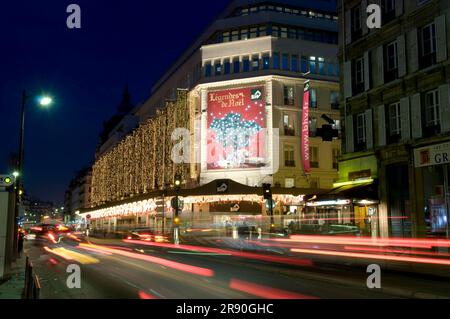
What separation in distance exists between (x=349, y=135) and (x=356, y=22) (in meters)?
6.81

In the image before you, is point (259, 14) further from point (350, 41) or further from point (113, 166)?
point (113, 166)

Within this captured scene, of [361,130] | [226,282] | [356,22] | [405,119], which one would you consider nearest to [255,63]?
[356,22]

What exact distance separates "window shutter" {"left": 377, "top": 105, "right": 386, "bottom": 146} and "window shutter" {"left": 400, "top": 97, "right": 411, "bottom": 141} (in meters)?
1.45

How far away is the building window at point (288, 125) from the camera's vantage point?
52.5 meters

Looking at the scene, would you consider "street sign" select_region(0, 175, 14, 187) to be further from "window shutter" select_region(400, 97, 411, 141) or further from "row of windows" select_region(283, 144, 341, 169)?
"row of windows" select_region(283, 144, 341, 169)

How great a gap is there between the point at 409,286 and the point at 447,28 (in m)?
14.7

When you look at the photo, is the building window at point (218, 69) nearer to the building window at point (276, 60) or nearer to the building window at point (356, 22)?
the building window at point (276, 60)

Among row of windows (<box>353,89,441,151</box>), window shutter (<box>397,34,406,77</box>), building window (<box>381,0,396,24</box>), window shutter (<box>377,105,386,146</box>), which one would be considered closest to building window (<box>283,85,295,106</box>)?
row of windows (<box>353,89,441,151</box>)

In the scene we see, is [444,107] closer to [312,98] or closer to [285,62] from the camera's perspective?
[312,98]

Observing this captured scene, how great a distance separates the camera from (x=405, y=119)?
26.6 m

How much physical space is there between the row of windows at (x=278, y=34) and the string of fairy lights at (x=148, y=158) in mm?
8132

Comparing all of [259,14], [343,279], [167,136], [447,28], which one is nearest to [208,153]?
[167,136]

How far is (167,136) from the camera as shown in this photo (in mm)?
62531

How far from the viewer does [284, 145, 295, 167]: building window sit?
5210 centimetres
